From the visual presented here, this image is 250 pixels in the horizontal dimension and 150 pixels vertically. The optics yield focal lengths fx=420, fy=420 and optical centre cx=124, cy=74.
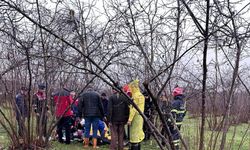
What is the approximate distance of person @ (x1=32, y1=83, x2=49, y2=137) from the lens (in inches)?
376

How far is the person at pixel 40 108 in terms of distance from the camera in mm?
9547

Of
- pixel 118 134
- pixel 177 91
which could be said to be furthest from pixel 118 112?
pixel 177 91

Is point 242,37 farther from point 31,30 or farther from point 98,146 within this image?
point 98,146

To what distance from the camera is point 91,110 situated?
10.6 metres

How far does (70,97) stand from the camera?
35.5 ft

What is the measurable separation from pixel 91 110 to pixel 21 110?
194 centimetres

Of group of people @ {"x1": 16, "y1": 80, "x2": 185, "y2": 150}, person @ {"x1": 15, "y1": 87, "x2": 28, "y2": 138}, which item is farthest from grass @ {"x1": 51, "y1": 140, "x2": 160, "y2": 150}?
person @ {"x1": 15, "y1": 87, "x2": 28, "y2": 138}

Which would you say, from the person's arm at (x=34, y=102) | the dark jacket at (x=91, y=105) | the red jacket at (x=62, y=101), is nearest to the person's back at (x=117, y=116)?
the dark jacket at (x=91, y=105)

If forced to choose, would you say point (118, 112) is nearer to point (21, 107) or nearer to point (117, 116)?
point (117, 116)

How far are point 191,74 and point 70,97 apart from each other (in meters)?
6.12

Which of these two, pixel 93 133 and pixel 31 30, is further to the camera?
pixel 93 133

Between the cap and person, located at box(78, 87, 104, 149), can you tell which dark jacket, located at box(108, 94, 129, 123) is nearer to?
person, located at box(78, 87, 104, 149)

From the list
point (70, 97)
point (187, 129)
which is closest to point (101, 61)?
point (187, 129)

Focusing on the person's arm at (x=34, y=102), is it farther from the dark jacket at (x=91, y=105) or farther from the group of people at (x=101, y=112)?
the dark jacket at (x=91, y=105)
